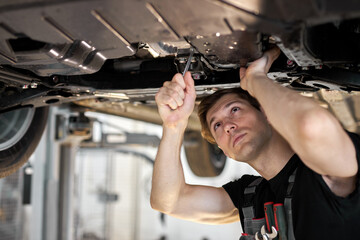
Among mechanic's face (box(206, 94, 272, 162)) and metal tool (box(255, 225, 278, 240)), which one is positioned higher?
mechanic's face (box(206, 94, 272, 162))

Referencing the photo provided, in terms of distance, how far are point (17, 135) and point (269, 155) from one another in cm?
134

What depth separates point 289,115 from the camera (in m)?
1.35

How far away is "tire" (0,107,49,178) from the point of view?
7.40 feet

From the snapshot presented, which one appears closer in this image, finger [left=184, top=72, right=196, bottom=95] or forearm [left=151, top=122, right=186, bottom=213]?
finger [left=184, top=72, right=196, bottom=95]

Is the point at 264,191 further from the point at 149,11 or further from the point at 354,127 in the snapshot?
the point at 354,127

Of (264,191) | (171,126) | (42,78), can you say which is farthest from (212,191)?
(42,78)

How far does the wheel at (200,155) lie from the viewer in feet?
14.2

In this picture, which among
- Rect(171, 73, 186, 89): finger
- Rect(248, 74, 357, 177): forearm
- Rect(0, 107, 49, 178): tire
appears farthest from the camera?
Rect(0, 107, 49, 178): tire

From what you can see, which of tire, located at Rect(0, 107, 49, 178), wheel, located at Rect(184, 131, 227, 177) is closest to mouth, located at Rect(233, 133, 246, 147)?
tire, located at Rect(0, 107, 49, 178)

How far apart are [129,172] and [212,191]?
5.30 metres

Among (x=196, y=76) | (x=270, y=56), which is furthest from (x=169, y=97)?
(x=270, y=56)

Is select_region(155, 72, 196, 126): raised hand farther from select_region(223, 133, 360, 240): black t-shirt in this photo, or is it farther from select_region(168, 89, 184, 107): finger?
select_region(223, 133, 360, 240): black t-shirt

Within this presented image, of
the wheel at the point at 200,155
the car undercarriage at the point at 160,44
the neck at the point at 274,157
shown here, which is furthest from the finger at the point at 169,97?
the wheel at the point at 200,155

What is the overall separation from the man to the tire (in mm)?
795
